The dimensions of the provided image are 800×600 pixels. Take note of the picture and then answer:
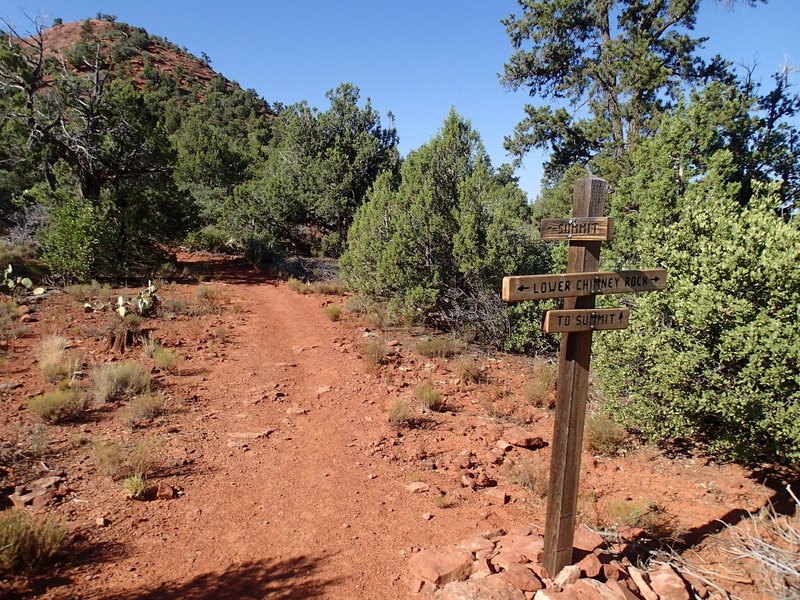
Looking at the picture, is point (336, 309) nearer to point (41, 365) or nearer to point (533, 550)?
point (41, 365)

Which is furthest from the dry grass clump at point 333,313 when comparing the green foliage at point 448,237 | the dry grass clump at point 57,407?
the dry grass clump at point 57,407

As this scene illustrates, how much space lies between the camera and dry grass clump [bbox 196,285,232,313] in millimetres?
12117

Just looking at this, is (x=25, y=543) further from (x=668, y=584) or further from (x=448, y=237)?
(x=448, y=237)

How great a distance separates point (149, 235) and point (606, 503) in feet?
51.0

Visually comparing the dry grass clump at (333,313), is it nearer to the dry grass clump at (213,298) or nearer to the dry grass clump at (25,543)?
the dry grass clump at (213,298)

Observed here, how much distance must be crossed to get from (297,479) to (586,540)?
3.05m

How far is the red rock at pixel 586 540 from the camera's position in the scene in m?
3.81

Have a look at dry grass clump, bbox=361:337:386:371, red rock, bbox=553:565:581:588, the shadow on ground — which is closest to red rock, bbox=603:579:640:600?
red rock, bbox=553:565:581:588

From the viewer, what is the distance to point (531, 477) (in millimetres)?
5273

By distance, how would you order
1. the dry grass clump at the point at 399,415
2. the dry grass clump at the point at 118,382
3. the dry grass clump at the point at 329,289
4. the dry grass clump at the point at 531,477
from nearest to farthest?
the dry grass clump at the point at 531,477
the dry grass clump at the point at 399,415
the dry grass clump at the point at 118,382
the dry grass clump at the point at 329,289

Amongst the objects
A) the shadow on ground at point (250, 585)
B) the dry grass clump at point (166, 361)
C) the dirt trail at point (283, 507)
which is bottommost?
the shadow on ground at point (250, 585)

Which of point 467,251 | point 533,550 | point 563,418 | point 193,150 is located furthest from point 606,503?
point 193,150

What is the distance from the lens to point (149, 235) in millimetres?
15516

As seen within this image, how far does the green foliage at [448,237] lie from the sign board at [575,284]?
5.70 meters
